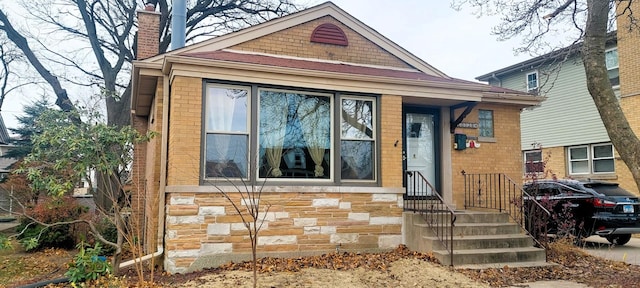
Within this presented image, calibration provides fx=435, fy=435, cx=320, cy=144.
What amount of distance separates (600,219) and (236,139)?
7.97 meters

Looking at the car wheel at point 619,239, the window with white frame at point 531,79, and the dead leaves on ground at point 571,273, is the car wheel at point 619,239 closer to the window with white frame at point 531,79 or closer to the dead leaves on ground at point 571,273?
the dead leaves on ground at point 571,273

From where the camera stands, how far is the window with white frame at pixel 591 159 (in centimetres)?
1583

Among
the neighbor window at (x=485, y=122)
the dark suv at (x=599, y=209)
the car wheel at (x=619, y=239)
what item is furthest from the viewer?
the car wheel at (x=619, y=239)

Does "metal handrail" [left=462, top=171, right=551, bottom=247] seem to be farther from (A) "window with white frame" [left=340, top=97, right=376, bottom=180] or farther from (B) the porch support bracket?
(A) "window with white frame" [left=340, top=97, right=376, bottom=180]

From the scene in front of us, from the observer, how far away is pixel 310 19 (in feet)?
29.6

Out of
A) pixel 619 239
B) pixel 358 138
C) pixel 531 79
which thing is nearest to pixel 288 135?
pixel 358 138

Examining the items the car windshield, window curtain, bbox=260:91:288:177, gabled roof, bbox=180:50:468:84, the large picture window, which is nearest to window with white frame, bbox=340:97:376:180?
the large picture window

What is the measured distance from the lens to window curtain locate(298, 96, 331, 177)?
741 cm

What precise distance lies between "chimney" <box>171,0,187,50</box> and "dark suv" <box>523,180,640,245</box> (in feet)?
29.7

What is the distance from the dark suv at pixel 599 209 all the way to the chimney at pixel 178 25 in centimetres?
904

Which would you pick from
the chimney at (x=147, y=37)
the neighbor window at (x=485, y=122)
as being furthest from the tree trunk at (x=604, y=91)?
the chimney at (x=147, y=37)

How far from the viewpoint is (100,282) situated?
5867 mm

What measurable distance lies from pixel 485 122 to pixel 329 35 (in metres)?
3.93

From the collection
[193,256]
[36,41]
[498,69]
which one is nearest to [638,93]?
[498,69]
